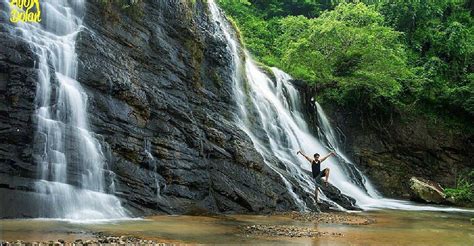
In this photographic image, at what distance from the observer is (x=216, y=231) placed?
9234mm

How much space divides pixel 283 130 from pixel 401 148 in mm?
9745

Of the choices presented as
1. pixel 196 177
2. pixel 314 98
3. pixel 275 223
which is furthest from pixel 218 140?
pixel 314 98

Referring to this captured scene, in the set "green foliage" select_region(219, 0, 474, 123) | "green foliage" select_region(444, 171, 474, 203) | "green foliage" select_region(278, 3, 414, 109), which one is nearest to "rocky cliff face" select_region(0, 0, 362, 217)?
"green foliage" select_region(444, 171, 474, 203)

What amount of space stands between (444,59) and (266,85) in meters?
13.8

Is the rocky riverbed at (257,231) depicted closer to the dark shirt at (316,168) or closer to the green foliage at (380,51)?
the dark shirt at (316,168)

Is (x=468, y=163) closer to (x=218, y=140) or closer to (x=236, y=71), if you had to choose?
(x=236, y=71)

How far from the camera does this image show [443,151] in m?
26.1

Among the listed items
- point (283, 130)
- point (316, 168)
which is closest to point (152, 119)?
point (316, 168)

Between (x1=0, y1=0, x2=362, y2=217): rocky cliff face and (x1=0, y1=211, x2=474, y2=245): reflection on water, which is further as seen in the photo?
(x1=0, y1=0, x2=362, y2=217): rocky cliff face

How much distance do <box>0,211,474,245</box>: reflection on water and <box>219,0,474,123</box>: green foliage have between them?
1331cm

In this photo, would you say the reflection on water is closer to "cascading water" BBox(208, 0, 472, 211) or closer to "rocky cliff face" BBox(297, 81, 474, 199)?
"cascading water" BBox(208, 0, 472, 211)

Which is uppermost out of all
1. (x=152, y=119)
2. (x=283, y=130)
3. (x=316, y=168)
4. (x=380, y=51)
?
(x=380, y=51)

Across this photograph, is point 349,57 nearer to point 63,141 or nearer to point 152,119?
point 152,119

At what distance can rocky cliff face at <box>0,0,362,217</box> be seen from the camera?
11055 mm
